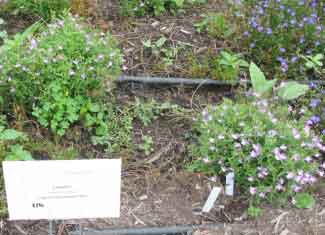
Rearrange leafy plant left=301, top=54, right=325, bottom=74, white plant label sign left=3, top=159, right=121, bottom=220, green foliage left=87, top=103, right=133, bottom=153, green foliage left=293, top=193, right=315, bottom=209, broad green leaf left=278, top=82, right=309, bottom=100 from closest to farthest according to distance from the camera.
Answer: white plant label sign left=3, top=159, right=121, bottom=220, green foliage left=293, top=193, right=315, bottom=209, green foliage left=87, top=103, right=133, bottom=153, broad green leaf left=278, top=82, right=309, bottom=100, leafy plant left=301, top=54, right=325, bottom=74

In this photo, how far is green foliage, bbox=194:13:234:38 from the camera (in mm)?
4066

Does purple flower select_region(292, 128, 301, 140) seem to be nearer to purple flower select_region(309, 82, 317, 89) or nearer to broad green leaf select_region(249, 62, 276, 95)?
broad green leaf select_region(249, 62, 276, 95)

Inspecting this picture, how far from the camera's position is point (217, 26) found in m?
4.10

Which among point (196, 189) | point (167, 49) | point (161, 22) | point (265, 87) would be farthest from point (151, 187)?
point (161, 22)

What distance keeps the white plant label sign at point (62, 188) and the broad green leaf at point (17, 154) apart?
58 centimetres

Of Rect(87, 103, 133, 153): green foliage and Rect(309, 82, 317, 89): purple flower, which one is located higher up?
Rect(309, 82, 317, 89): purple flower

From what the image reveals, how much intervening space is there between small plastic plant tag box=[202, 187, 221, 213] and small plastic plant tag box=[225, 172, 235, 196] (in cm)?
9

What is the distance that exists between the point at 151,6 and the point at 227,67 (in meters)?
0.99

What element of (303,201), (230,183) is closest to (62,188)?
(230,183)

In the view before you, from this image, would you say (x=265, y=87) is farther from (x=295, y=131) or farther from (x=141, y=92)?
(x=141, y=92)

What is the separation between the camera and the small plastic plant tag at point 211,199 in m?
2.87

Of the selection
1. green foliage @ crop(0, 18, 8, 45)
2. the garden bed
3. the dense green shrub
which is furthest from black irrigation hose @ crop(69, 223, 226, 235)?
green foliage @ crop(0, 18, 8, 45)

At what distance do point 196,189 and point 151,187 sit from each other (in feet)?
0.90

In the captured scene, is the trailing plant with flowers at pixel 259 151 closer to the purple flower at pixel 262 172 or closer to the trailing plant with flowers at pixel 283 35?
the purple flower at pixel 262 172
